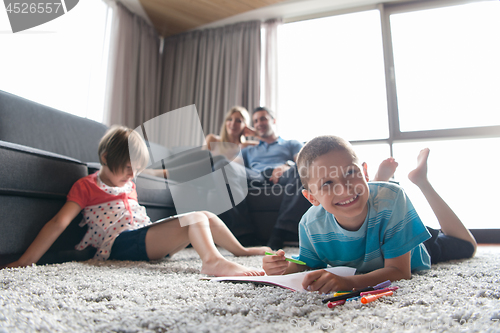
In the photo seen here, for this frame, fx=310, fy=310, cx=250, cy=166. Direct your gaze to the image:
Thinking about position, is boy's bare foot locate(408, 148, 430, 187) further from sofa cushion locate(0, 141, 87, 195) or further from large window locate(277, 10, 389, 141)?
large window locate(277, 10, 389, 141)

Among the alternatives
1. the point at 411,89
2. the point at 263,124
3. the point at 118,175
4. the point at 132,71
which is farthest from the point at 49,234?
the point at 411,89

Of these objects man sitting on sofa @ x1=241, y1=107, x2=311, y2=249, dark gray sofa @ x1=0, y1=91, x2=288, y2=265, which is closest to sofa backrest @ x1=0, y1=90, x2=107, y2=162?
dark gray sofa @ x1=0, y1=91, x2=288, y2=265

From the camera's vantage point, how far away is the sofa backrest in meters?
1.48

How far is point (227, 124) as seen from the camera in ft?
8.25

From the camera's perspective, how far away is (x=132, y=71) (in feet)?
10.6

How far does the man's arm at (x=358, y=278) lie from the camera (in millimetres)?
579

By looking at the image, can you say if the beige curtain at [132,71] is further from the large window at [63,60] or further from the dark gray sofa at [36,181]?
the dark gray sofa at [36,181]

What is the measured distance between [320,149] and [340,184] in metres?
0.09

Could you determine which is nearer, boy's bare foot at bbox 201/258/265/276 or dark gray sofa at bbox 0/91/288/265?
boy's bare foot at bbox 201/258/265/276

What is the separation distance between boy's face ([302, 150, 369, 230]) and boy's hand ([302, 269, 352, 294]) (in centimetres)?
16

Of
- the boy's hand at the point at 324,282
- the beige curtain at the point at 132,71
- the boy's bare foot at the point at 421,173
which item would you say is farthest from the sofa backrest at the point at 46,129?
the boy's bare foot at the point at 421,173

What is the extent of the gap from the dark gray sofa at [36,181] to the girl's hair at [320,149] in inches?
33.5

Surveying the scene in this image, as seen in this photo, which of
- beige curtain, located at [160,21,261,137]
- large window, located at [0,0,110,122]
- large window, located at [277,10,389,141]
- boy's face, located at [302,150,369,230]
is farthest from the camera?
beige curtain, located at [160,21,261,137]

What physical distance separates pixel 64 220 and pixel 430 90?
3.14 meters
